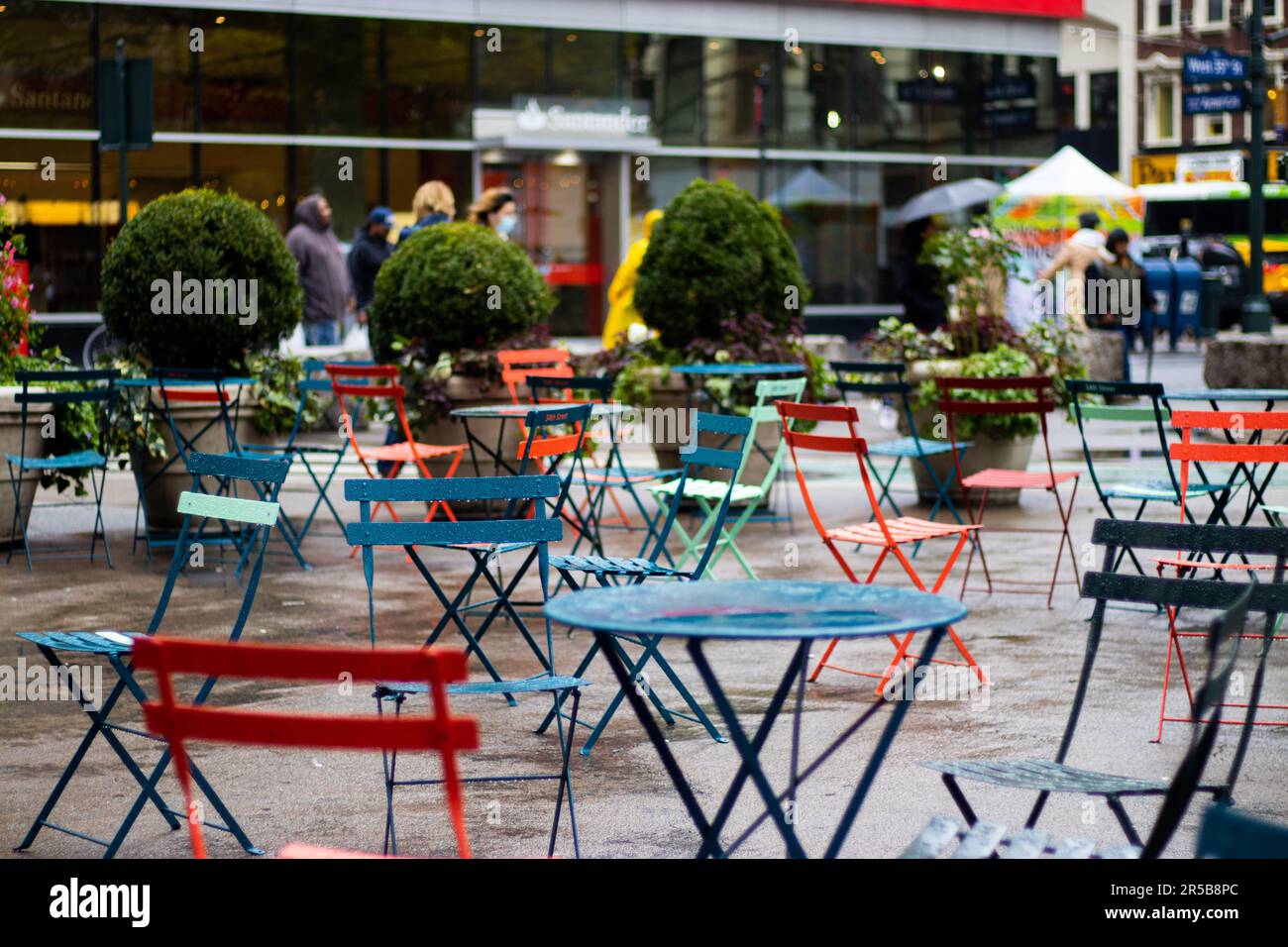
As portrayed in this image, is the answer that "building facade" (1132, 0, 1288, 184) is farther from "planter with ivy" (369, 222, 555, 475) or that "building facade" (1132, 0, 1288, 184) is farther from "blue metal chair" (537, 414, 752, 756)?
"blue metal chair" (537, 414, 752, 756)

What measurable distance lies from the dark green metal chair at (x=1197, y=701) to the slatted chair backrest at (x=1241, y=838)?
0.69 m

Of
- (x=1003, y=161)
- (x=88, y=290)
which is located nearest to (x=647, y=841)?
(x=88, y=290)

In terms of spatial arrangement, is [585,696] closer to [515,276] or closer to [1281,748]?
[1281,748]

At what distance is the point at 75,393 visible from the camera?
31.6ft

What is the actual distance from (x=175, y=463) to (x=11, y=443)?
3.02ft

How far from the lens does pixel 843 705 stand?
668cm

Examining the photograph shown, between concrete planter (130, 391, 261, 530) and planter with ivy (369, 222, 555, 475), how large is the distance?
1.09 meters

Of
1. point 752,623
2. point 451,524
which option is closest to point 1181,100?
point 451,524

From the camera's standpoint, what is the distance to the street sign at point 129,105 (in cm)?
1273

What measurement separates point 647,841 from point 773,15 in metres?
24.5

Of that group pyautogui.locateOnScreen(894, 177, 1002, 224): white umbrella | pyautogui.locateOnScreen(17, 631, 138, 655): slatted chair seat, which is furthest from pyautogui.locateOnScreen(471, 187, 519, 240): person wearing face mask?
pyautogui.locateOnScreen(17, 631, 138, 655): slatted chair seat

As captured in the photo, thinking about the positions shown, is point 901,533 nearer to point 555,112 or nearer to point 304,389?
point 304,389

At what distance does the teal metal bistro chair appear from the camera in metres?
7.25
